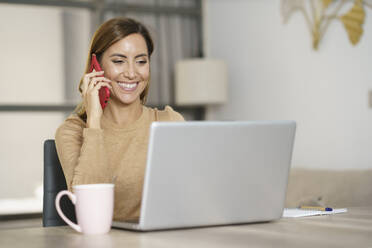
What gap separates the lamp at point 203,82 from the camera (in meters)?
4.81

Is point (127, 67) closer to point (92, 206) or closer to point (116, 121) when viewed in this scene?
point (116, 121)

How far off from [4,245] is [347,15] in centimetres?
320

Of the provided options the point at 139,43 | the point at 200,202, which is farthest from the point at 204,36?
the point at 200,202

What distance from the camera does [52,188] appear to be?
190 centimetres

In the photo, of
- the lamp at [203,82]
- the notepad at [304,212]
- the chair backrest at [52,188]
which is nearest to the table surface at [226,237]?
the notepad at [304,212]

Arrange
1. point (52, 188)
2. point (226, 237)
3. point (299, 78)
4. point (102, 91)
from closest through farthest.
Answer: point (226, 237)
point (52, 188)
point (102, 91)
point (299, 78)

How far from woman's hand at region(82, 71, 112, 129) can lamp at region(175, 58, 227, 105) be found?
2.82 m

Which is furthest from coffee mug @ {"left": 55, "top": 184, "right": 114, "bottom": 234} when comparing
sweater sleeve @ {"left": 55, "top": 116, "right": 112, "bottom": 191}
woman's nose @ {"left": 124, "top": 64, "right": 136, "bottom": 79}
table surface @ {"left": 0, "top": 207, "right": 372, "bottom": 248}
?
woman's nose @ {"left": 124, "top": 64, "right": 136, "bottom": 79}

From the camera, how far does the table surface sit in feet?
3.70

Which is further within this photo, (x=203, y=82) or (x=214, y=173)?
(x=203, y=82)

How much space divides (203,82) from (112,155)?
2.89 m

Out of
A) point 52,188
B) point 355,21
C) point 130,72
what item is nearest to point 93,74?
point 130,72

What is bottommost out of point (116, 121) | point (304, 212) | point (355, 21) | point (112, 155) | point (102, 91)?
point (304, 212)

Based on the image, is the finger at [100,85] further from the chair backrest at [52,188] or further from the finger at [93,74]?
the chair backrest at [52,188]
